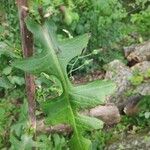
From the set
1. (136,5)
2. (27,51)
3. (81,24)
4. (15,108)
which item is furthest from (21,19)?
(136,5)

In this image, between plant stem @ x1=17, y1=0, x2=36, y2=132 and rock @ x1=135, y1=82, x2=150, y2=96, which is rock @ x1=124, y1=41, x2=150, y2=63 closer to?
rock @ x1=135, y1=82, x2=150, y2=96

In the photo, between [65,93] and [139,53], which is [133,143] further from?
[65,93]

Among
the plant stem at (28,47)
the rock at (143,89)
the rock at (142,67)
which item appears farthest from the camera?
the rock at (142,67)

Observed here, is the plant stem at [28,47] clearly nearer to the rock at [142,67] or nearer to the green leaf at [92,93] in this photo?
the green leaf at [92,93]

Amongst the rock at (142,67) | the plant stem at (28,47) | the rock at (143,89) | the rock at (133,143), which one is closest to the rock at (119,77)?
the rock at (142,67)

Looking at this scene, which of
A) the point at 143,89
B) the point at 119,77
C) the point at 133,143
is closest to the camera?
the point at 133,143

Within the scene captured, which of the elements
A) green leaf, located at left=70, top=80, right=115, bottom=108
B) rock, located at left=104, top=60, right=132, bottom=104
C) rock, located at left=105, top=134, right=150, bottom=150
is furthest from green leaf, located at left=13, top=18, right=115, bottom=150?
rock, located at left=104, top=60, right=132, bottom=104

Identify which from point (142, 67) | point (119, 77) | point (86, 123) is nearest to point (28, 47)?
point (86, 123)

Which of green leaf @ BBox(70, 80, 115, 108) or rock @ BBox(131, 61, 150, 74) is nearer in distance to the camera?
green leaf @ BBox(70, 80, 115, 108)
